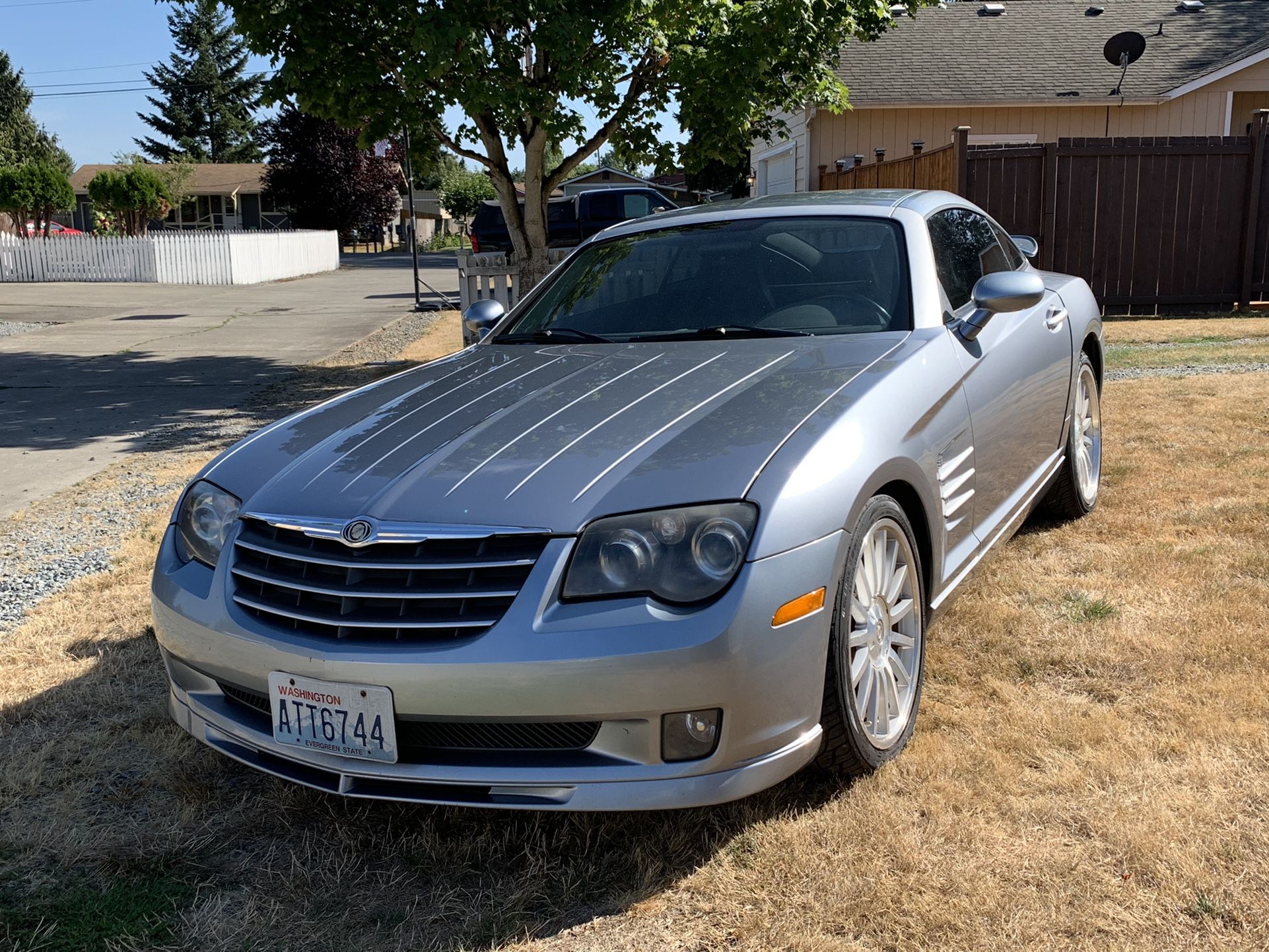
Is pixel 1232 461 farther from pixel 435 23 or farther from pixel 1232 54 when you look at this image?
pixel 1232 54

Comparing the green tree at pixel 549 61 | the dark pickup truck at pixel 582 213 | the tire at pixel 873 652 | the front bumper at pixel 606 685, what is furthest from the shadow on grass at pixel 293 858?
the dark pickup truck at pixel 582 213

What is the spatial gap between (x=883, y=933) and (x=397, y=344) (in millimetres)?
12934

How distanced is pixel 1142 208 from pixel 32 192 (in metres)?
35.1

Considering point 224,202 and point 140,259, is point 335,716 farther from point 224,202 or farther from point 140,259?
point 224,202

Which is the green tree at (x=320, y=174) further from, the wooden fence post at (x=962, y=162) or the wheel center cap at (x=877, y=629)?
the wheel center cap at (x=877, y=629)

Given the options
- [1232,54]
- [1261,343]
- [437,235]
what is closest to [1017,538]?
[1261,343]

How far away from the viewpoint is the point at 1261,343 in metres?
11.1

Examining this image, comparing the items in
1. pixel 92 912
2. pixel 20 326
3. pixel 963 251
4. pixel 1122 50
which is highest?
pixel 1122 50

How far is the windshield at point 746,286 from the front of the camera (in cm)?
380

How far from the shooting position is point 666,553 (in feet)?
8.13

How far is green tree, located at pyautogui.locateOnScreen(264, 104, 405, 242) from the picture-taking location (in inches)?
1783

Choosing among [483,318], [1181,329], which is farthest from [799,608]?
[1181,329]

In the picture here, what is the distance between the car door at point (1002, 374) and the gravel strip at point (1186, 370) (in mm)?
5024

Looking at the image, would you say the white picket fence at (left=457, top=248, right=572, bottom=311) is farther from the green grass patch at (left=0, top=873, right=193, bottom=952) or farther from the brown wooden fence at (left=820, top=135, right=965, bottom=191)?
the green grass patch at (left=0, top=873, right=193, bottom=952)
